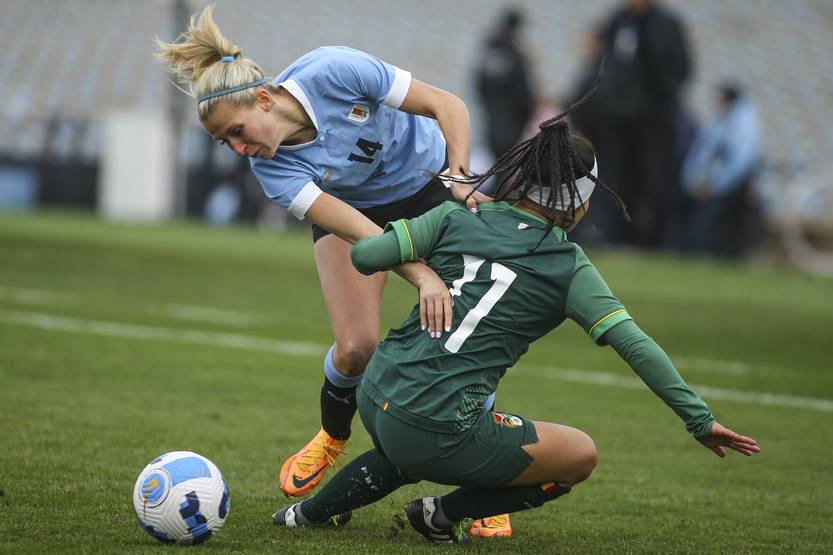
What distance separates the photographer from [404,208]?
5688mm

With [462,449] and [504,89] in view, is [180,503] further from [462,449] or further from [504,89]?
[504,89]

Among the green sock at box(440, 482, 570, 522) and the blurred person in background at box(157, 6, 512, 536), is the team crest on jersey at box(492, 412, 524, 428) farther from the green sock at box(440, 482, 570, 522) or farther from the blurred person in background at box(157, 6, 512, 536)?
the blurred person in background at box(157, 6, 512, 536)

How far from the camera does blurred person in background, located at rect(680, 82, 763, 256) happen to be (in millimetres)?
16812

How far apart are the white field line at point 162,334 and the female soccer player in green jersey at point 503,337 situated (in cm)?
498

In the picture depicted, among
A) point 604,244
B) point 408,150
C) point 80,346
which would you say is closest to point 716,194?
point 604,244

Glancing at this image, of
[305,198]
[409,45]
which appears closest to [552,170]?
[305,198]

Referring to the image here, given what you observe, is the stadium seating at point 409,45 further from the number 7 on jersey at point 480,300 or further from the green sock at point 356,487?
the number 7 on jersey at point 480,300

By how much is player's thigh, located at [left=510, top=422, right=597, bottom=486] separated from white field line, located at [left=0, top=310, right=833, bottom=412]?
384 centimetres

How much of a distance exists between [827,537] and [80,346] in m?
5.49

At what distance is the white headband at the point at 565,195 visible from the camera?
4219 mm

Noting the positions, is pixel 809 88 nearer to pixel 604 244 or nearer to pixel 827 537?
pixel 604 244

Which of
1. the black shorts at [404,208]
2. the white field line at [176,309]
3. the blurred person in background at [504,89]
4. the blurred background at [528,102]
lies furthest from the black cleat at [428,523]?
the blurred person in background at [504,89]

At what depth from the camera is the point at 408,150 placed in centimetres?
562

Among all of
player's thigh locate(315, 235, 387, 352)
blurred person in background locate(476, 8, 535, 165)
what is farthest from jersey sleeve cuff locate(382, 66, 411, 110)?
blurred person in background locate(476, 8, 535, 165)
